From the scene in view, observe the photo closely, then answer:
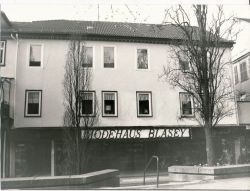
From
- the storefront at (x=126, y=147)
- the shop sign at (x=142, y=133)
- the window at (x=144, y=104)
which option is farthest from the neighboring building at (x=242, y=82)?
the window at (x=144, y=104)

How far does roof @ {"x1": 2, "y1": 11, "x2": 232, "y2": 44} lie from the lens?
55.7 ft

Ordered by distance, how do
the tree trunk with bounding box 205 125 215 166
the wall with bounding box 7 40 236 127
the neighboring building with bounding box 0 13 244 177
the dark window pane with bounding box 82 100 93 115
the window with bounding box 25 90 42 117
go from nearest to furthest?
the tree trunk with bounding box 205 125 215 166 → the dark window pane with bounding box 82 100 93 115 → the neighboring building with bounding box 0 13 244 177 → the window with bounding box 25 90 42 117 → the wall with bounding box 7 40 236 127

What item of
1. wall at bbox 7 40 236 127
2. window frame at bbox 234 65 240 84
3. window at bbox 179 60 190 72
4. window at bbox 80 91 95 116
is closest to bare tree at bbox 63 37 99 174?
window at bbox 80 91 95 116

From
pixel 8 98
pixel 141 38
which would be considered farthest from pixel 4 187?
pixel 141 38

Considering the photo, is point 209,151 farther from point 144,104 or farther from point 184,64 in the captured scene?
point 144,104

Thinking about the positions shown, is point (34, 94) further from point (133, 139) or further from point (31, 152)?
point (133, 139)

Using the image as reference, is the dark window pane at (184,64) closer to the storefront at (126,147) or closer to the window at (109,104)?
the storefront at (126,147)

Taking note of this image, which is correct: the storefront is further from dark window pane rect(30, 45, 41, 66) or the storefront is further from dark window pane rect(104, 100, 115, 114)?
dark window pane rect(30, 45, 41, 66)

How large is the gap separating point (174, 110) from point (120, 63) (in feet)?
11.5

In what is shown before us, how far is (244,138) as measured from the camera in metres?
19.2

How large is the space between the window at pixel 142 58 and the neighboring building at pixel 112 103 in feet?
0.16

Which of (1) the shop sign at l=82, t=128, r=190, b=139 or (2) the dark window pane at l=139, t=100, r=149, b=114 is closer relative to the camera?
(1) the shop sign at l=82, t=128, r=190, b=139

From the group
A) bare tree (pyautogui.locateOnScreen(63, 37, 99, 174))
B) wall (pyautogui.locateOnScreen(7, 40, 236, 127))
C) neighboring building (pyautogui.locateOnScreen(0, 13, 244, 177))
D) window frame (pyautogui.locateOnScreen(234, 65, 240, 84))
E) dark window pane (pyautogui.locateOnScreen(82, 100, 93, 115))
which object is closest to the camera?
bare tree (pyautogui.locateOnScreen(63, 37, 99, 174))

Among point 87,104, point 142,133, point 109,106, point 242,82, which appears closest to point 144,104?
point 142,133
